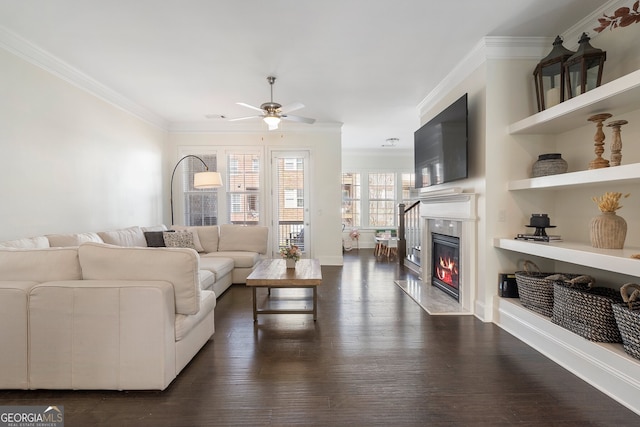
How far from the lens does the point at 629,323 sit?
1804 millimetres

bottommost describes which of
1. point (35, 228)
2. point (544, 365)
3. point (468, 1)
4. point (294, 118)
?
point (544, 365)

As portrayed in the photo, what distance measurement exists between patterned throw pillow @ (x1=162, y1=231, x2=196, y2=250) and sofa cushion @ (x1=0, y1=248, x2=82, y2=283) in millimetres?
2461

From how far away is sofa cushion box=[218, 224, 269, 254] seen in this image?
→ 5.05m

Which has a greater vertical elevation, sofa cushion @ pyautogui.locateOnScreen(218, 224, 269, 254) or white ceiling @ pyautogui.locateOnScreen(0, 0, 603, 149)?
white ceiling @ pyautogui.locateOnScreen(0, 0, 603, 149)

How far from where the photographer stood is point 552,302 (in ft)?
8.28

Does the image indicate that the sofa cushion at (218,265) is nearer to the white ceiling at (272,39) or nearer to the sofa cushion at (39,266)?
the sofa cushion at (39,266)

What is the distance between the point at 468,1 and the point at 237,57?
2369 mm

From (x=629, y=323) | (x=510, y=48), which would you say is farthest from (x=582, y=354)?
(x=510, y=48)

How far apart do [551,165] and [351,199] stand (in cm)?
625

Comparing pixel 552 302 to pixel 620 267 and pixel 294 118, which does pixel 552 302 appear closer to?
pixel 620 267

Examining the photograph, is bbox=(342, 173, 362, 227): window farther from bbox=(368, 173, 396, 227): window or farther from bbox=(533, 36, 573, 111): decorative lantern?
bbox=(533, 36, 573, 111): decorative lantern

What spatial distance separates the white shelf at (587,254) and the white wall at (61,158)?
16.4 feet

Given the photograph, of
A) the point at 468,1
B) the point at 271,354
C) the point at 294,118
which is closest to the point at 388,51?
the point at 468,1

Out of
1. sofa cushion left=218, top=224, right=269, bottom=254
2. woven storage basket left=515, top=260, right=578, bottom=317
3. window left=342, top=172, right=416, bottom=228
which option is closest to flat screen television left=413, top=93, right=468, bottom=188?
woven storage basket left=515, top=260, right=578, bottom=317
